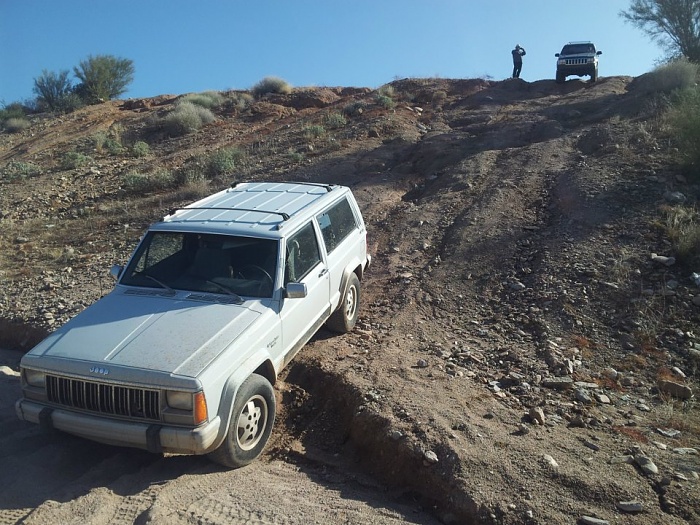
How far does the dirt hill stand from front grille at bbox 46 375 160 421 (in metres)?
0.52

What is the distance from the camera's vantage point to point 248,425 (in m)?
4.69

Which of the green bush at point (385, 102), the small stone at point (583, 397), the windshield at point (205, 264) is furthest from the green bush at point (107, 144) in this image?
the small stone at point (583, 397)

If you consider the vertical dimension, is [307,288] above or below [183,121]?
below

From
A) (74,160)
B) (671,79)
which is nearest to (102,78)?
(74,160)

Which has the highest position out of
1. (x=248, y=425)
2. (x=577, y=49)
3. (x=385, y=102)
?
(x=577, y=49)

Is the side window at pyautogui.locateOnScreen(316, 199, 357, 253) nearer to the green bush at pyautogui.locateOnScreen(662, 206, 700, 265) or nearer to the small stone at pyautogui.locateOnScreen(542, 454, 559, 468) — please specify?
the small stone at pyautogui.locateOnScreen(542, 454, 559, 468)

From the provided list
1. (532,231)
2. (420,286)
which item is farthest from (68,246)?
(532,231)

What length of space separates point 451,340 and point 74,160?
48.1 feet

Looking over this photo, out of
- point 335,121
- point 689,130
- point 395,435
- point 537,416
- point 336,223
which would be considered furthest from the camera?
point 335,121

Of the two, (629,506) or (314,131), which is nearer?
(629,506)

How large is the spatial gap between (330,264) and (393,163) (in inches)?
355

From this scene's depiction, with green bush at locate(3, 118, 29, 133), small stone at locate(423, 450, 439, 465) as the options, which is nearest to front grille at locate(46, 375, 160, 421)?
small stone at locate(423, 450, 439, 465)

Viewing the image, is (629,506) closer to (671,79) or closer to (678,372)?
(678,372)

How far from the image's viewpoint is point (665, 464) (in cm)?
454
